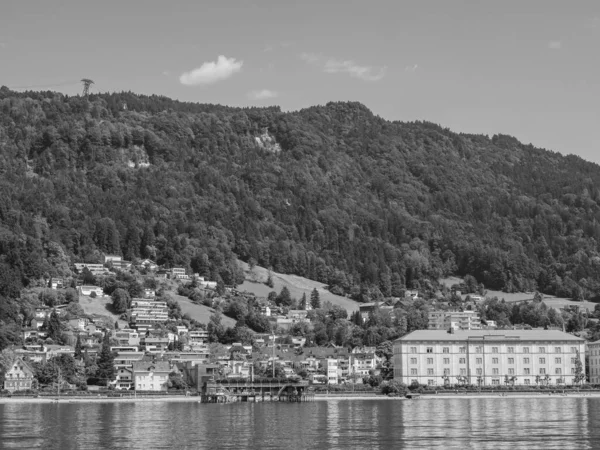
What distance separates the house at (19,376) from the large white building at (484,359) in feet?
156

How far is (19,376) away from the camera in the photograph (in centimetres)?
16000

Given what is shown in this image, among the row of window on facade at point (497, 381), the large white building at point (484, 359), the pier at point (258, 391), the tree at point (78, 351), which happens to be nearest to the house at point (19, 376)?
the tree at point (78, 351)

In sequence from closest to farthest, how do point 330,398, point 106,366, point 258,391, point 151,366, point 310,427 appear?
point 310,427
point 330,398
point 258,391
point 151,366
point 106,366

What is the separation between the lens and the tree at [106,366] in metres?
167

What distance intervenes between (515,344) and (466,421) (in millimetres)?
76023

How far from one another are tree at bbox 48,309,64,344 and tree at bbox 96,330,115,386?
20.8 meters

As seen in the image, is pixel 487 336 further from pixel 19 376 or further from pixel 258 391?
pixel 19 376

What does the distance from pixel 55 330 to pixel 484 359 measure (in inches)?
2589

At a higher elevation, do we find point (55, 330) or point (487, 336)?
point (55, 330)

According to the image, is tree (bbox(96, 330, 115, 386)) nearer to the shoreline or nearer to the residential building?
the shoreline

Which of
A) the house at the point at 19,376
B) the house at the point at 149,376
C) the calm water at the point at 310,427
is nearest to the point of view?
the calm water at the point at 310,427

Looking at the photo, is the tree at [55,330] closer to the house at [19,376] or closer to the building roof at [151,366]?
the building roof at [151,366]

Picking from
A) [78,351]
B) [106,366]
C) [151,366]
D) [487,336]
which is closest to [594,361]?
[487,336]

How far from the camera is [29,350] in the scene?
181 meters
